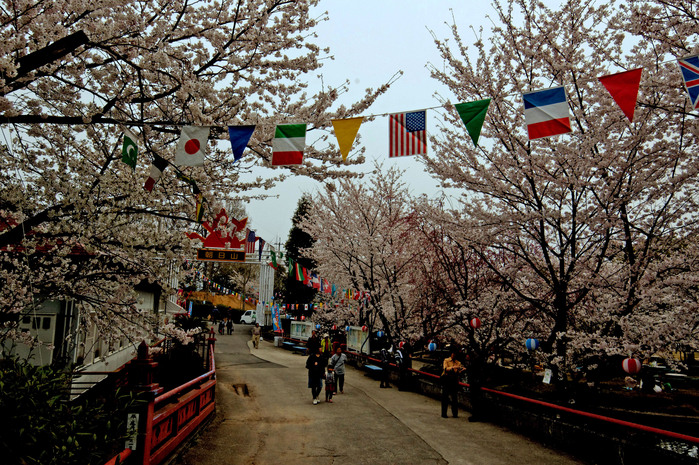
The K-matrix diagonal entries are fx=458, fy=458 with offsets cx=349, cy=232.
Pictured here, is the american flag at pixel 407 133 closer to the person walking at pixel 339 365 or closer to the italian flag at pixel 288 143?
the italian flag at pixel 288 143

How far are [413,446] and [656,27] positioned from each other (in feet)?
28.2

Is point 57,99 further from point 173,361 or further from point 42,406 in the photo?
point 173,361

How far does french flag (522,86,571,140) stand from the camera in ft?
23.7

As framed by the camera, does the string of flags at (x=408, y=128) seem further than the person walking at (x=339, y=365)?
No

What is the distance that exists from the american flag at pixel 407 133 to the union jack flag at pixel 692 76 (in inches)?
150

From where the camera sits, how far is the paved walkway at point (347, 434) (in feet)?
26.6

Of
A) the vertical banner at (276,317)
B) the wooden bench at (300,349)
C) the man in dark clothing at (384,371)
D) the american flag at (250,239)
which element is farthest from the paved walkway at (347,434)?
the vertical banner at (276,317)

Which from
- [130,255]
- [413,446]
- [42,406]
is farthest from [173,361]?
[42,406]

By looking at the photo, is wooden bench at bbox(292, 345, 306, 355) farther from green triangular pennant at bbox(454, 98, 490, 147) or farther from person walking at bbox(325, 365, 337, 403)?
green triangular pennant at bbox(454, 98, 490, 147)

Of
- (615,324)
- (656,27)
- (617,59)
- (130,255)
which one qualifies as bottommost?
(615,324)

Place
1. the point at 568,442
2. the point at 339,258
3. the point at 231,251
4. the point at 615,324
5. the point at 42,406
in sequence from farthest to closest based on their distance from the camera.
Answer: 1. the point at 339,258
2. the point at 231,251
3. the point at 615,324
4. the point at 568,442
5. the point at 42,406

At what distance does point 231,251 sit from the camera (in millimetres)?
12711

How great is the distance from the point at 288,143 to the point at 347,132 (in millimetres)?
1032

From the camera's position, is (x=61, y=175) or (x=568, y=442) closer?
(x=61, y=175)
